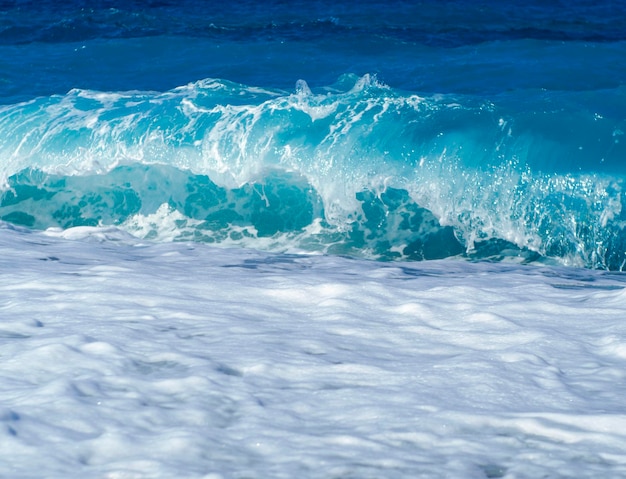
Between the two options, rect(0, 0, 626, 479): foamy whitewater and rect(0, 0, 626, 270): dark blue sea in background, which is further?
rect(0, 0, 626, 270): dark blue sea in background

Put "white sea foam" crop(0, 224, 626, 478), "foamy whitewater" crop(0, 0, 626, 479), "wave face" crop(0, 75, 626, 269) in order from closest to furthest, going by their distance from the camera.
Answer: "white sea foam" crop(0, 224, 626, 478), "foamy whitewater" crop(0, 0, 626, 479), "wave face" crop(0, 75, 626, 269)

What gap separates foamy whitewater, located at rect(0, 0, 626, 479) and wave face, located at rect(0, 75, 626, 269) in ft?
0.10

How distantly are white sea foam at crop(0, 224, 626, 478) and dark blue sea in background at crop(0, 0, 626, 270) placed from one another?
5.48 feet

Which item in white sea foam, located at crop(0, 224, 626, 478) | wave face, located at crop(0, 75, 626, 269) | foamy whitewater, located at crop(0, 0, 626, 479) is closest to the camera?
white sea foam, located at crop(0, 224, 626, 478)

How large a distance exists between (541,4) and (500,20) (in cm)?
135

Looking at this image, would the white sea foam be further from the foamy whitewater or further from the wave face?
the wave face

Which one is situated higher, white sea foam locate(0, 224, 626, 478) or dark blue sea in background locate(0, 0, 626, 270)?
dark blue sea in background locate(0, 0, 626, 270)

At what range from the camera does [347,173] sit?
8445mm

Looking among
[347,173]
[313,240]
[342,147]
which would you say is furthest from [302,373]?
[342,147]

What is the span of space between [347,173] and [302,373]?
14.8ft

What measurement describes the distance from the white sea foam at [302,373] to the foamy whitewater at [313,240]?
2cm

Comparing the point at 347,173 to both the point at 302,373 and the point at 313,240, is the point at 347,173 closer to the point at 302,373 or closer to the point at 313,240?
the point at 313,240

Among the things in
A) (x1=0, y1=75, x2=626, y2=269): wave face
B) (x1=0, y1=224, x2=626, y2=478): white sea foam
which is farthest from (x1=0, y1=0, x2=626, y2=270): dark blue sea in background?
(x1=0, y1=224, x2=626, y2=478): white sea foam

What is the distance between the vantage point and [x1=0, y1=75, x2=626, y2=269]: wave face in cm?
772
